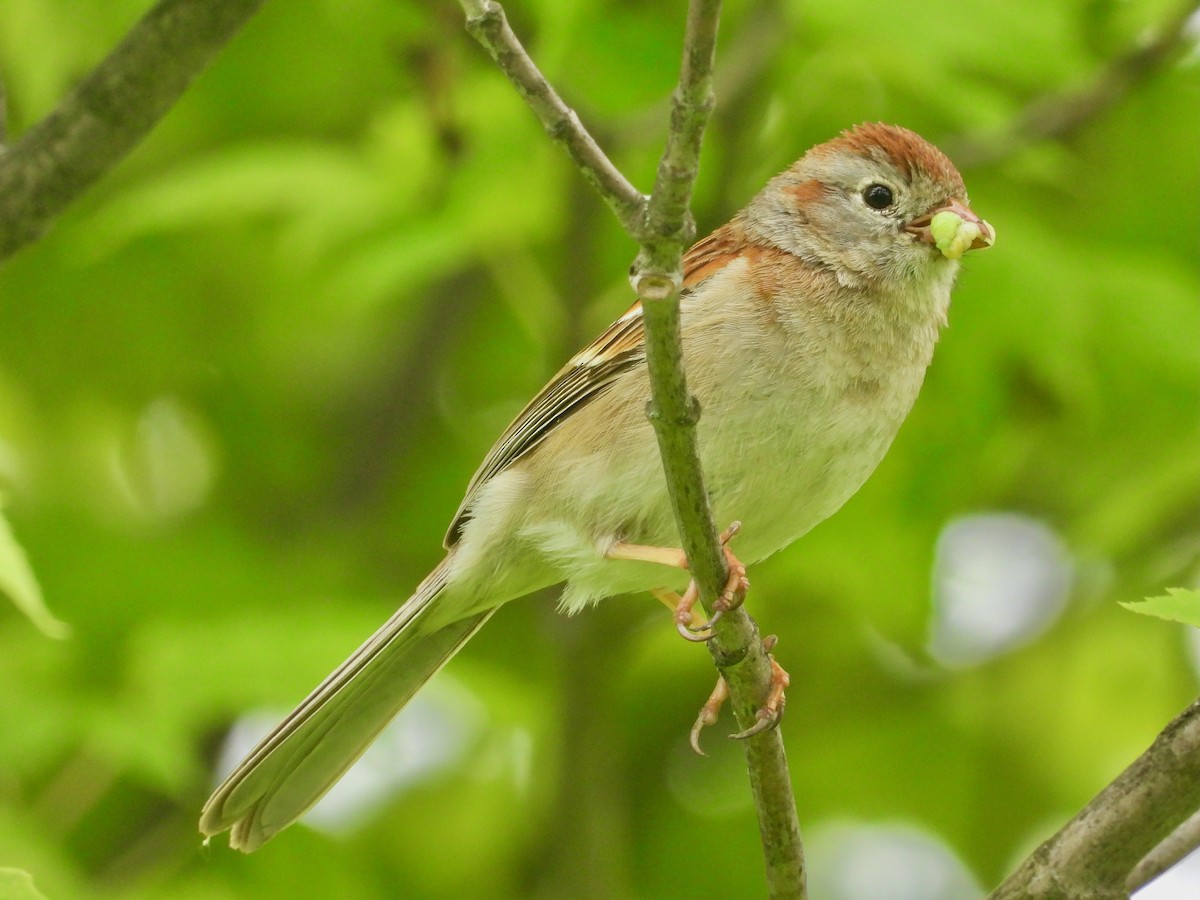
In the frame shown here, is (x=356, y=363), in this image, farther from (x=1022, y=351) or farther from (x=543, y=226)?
(x=1022, y=351)

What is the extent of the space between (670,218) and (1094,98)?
11.0 ft

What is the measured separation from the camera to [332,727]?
179 inches

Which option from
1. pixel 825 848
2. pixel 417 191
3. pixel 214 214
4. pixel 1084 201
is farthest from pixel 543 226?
pixel 825 848

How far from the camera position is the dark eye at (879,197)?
4914 mm

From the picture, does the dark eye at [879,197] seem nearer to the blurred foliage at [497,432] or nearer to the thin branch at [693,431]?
the blurred foliage at [497,432]

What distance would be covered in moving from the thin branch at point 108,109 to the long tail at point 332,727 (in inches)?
61.4

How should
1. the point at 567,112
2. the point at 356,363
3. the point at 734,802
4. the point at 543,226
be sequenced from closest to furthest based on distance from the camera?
the point at 567,112, the point at 543,226, the point at 734,802, the point at 356,363

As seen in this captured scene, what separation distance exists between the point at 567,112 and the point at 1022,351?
9.33 ft

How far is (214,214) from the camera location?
4828mm

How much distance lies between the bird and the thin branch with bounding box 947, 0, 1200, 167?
0.66 meters

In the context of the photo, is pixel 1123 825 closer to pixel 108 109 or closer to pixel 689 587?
pixel 689 587

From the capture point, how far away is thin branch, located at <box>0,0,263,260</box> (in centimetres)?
371

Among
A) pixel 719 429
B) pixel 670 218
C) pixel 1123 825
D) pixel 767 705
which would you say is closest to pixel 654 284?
pixel 670 218

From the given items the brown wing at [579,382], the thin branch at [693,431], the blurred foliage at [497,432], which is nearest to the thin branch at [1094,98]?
the blurred foliage at [497,432]
